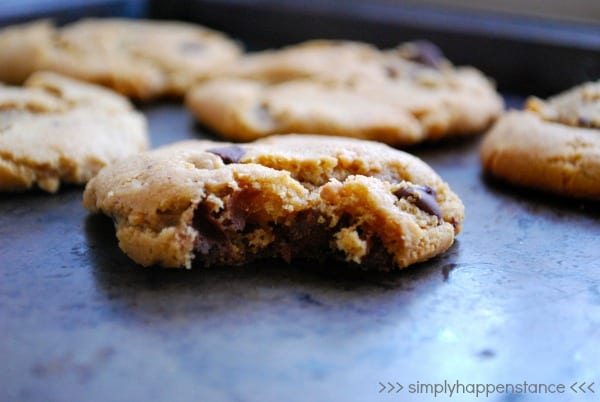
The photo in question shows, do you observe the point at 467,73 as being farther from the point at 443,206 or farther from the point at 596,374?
the point at 596,374

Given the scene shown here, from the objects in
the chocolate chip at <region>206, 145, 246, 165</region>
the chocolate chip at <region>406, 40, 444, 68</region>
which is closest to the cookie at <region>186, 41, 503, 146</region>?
the chocolate chip at <region>406, 40, 444, 68</region>

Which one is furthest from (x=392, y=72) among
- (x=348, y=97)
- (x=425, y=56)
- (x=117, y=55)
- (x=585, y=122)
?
(x=117, y=55)

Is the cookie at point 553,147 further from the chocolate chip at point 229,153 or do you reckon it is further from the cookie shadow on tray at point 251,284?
the chocolate chip at point 229,153

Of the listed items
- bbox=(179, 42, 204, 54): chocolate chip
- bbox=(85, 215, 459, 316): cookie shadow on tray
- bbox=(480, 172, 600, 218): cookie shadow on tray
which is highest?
bbox=(179, 42, 204, 54): chocolate chip

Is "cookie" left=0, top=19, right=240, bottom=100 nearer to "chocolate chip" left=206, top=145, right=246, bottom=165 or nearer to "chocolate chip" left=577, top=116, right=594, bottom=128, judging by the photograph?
"chocolate chip" left=206, top=145, right=246, bottom=165

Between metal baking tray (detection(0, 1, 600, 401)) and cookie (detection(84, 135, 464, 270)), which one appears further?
cookie (detection(84, 135, 464, 270))

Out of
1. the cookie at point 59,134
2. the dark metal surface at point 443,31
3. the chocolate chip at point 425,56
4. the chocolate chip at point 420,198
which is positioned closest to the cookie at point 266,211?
the chocolate chip at point 420,198

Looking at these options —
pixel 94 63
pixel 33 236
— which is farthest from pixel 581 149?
pixel 94 63
